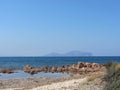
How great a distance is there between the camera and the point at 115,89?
17.8m

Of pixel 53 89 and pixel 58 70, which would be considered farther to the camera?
pixel 58 70

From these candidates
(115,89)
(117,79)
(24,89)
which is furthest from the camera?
(24,89)

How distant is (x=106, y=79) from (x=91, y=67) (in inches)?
1432

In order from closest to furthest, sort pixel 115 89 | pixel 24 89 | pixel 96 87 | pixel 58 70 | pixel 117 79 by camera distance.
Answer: pixel 115 89 < pixel 117 79 < pixel 96 87 < pixel 24 89 < pixel 58 70

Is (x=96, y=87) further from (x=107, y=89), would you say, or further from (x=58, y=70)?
(x=58, y=70)

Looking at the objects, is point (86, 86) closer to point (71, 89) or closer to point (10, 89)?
point (71, 89)

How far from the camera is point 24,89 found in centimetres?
2566

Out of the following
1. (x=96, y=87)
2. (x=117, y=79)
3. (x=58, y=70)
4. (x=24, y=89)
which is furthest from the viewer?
(x=58, y=70)

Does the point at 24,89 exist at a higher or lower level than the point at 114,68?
lower

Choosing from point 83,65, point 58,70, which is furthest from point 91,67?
point 58,70

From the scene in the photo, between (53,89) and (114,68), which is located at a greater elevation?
(114,68)

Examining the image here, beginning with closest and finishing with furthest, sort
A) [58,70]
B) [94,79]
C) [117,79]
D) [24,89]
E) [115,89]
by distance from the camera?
1. [115,89]
2. [117,79]
3. [94,79]
4. [24,89]
5. [58,70]

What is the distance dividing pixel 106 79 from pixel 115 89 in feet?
9.21

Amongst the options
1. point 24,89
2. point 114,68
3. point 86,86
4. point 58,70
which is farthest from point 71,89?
point 58,70
